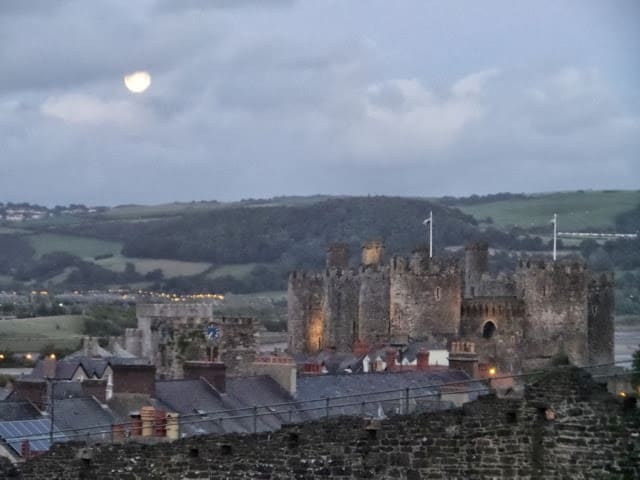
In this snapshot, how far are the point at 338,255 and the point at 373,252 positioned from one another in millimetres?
3220

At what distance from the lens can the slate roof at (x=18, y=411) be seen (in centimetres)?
3750

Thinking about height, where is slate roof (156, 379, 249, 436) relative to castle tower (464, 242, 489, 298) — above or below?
below

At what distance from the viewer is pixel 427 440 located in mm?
21703

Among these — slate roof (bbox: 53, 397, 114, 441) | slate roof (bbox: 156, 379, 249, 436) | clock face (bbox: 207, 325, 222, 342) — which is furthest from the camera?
clock face (bbox: 207, 325, 222, 342)

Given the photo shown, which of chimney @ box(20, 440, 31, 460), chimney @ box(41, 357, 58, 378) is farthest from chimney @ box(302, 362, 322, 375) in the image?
chimney @ box(20, 440, 31, 460)

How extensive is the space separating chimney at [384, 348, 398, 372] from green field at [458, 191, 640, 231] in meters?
85.0

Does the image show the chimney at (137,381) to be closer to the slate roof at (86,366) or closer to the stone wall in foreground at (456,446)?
the slate roof at (86,366)

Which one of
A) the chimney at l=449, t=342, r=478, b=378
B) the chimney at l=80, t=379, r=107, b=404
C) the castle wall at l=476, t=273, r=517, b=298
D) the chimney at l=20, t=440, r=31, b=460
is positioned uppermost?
the castle wall at l=476, t=273, r=517, b=298

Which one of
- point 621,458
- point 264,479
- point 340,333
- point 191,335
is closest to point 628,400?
point 621,458

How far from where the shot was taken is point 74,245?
586 feet

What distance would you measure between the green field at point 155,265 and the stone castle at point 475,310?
77181 mm

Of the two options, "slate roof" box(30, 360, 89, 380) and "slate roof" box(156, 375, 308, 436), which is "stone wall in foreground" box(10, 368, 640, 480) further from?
"slate roof" box(30, 360, 89, 380)

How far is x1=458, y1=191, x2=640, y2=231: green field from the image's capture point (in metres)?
156

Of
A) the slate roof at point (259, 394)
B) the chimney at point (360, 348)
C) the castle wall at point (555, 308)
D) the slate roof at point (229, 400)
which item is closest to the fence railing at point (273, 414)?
the slate roof at point (229, 400)
